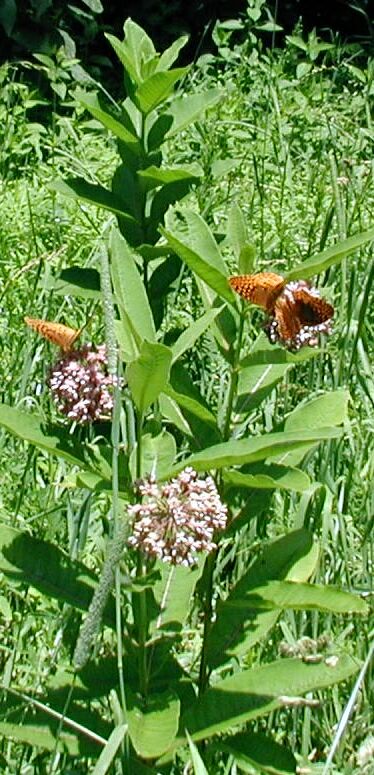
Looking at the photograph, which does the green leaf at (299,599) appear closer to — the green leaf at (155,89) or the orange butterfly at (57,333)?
the orange butterfly at (57,333)

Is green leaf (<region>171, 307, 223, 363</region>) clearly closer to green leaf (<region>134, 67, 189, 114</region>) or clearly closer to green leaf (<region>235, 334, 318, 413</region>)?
green leaf (<region>235, 334, 318, 413</region>)

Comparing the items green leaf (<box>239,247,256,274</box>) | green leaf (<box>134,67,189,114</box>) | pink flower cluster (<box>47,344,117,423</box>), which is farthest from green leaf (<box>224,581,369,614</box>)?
green leaf (<box>134,67,189,114</box>)

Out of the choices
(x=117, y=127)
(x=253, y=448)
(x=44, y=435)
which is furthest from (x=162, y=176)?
(x=253, y=448)

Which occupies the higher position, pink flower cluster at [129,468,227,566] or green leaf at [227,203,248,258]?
green leaf at [227,203,248,258]

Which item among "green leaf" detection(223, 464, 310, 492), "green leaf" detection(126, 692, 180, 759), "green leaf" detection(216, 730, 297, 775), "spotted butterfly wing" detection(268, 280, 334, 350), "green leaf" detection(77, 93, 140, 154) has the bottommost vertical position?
"green leaf" detection(216, 730, 297, 775)

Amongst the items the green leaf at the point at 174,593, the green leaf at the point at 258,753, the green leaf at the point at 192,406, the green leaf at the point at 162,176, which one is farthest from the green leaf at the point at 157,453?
the green leaf at the point at 162,176

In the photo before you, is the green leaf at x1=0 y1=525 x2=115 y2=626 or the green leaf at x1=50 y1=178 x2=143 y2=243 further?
the green leaf at x1=50 y1=178 x2=143 y2=243
